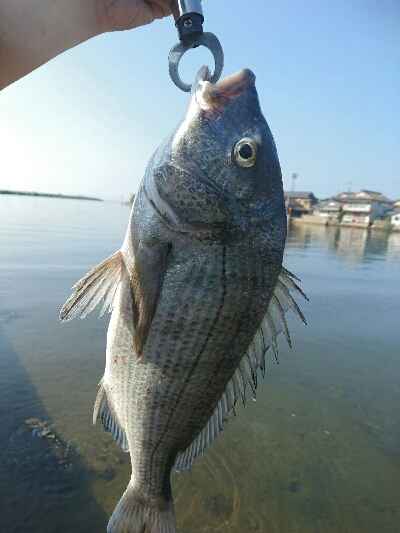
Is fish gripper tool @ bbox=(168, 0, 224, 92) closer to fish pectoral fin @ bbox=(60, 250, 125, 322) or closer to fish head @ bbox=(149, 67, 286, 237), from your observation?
fish head @ bbox=(149, 67, 286, 237)

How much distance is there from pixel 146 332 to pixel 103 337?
4985 mm

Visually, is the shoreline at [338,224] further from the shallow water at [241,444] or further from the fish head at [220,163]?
the fish head at [220,163]

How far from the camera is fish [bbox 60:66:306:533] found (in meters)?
1.77

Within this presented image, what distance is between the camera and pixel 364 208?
63.0 metres

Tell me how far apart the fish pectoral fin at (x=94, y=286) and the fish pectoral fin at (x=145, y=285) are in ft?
0.51

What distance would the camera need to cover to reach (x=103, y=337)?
6.47m

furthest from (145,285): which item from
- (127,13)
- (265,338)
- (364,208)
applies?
(364,208)

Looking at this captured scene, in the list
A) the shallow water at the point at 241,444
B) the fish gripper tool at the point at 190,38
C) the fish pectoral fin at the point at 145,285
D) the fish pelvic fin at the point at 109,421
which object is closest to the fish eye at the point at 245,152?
the fish gripper tool at the point at 190,38

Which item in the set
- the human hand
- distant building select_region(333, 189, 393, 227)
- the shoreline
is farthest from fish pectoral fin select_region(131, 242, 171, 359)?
distant building select_region(333, 189, 393, 227)

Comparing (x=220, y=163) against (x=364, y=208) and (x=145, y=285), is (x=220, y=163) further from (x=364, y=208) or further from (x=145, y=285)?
(x=364, y=208)

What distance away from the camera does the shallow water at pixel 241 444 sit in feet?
10.6

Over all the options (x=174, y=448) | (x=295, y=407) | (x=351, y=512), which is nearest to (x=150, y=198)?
(x=174, y=448)

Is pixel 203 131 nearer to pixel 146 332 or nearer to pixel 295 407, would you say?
pixel 146 332

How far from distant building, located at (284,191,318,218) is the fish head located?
7415cm
